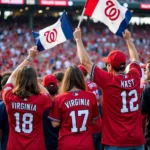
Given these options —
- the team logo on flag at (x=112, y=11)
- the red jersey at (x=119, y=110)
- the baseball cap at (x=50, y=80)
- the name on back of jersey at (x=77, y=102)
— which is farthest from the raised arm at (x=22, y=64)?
the team logo on flag at (x=112, y=11)

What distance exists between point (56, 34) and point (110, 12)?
1.42m

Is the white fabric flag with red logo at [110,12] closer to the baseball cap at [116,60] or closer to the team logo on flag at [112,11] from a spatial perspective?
the team logo on flag at [112,11]

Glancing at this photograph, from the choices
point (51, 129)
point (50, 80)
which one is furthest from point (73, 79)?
point (51, 129)

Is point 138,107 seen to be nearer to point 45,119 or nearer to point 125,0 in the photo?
point 45,119

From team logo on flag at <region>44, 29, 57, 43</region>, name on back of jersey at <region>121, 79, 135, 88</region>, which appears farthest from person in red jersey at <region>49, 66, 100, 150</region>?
team logo on flag at <region>44, 29, 57, 43</region>

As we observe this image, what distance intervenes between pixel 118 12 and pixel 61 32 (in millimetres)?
1362

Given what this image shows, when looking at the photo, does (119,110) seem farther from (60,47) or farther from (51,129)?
(60,47)

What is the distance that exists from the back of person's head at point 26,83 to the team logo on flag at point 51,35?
2.24m

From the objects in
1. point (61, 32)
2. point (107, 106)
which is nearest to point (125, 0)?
point (61, 32)

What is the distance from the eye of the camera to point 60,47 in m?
29.6

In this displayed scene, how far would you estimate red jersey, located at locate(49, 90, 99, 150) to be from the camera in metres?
4.84

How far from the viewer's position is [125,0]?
3444 cm

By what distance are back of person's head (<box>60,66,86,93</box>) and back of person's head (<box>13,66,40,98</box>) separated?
308 millimetres

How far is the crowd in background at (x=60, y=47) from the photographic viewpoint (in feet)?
85.3
